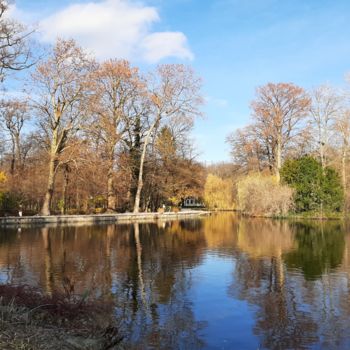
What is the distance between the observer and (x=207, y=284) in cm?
1049

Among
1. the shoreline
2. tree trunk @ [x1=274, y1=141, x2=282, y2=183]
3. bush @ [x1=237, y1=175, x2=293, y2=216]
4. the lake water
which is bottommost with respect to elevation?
the lake water

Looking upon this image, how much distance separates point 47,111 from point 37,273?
893 inches

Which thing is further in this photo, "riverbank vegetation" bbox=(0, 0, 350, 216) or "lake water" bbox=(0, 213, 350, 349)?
"riverbank vegetation" bbox=(0, 0, 350, 216)

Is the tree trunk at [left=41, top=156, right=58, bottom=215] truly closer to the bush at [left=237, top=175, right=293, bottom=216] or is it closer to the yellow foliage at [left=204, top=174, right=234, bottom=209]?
the bush at [left=237, top=175, right=293, bottom=216]

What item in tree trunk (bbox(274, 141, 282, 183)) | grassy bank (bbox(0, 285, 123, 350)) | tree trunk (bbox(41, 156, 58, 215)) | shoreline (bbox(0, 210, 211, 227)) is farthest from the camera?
tree trunk (bbox(274, 141, 282, 183))

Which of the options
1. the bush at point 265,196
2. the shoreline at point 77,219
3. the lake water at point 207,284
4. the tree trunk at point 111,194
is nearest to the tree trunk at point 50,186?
the shoreline at point 77,219

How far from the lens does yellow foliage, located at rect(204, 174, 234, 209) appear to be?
184 feet

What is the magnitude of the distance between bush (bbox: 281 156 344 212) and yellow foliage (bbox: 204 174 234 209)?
54.2 feet

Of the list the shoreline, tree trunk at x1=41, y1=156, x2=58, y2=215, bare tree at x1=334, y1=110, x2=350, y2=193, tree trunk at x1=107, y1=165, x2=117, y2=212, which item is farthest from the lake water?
bare tree at x1=334, y1=110, x2=350, y2=193

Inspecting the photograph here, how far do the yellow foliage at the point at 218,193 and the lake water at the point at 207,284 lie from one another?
3702cm

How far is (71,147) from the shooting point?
32.0 meters

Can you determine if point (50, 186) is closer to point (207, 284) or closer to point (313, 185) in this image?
point (313, 185)

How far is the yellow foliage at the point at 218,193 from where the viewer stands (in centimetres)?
5604

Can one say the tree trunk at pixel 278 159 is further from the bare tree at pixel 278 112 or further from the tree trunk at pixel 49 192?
the tree trunk at pixel 49 192
